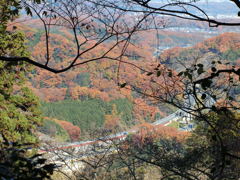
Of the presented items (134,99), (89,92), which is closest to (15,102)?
(134,99)

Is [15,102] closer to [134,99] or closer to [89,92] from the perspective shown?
[134,99]

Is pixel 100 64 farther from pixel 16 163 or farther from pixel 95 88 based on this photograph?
pixel 16 163

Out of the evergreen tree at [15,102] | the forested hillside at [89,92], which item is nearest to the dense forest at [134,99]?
the evergreen tree at [15,102]

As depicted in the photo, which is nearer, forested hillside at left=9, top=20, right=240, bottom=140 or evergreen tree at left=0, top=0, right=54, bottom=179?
evergreen tree at left=0, top=0, right=54, bottom=179

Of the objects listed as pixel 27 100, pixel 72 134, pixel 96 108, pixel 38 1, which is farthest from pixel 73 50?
pixel 38 1

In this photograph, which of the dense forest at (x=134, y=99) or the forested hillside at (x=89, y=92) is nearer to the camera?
the dense forest at (x=134, y=99)

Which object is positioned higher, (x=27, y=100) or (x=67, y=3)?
(x=67, y=3)

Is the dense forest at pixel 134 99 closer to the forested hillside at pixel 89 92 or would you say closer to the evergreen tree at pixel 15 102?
the evergreen tree at pixel 15 102

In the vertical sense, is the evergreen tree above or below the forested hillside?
above

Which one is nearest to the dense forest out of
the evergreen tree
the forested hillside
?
the evergreen tree

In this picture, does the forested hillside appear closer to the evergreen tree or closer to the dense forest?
the dense forest

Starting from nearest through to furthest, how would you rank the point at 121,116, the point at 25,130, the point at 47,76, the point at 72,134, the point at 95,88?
the point at 25,130 → the point at 72,134 → the point at 121,116 → the point at 95,88 → the point at 47,76
